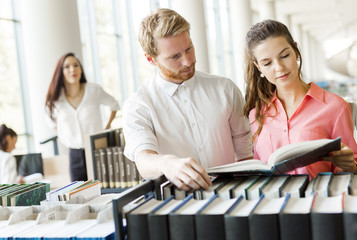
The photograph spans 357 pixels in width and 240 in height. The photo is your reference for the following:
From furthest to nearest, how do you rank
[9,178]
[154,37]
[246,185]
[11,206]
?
[9,178]
[154,37]
[11,206]
[246,185]

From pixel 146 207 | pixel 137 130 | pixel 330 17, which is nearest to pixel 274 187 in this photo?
pixel 146 207

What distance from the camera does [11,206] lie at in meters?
1.50

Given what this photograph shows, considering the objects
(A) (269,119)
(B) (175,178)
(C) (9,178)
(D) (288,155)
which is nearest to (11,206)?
(B) (175,178)

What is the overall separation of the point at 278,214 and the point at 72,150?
11.1 feet

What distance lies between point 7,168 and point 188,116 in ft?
7.97

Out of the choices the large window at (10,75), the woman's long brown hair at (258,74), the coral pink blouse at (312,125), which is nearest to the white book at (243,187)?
the coral pink blouse at (312,125)

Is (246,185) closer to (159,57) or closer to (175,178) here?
(175,178)

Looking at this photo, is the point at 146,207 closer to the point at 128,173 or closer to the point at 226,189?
the point at 226,189

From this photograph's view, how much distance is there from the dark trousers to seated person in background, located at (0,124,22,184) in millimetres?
503

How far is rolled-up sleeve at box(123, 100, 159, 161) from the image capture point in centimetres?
169

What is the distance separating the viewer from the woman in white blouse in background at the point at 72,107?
4.16 m

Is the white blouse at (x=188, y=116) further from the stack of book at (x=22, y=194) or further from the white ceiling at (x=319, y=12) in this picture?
the white ceiling at (x=319, y=12)

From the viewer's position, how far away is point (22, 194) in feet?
5.10

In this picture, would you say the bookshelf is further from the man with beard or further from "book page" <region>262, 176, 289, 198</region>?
"book page" <region>262, 176, 289, 198</region>
